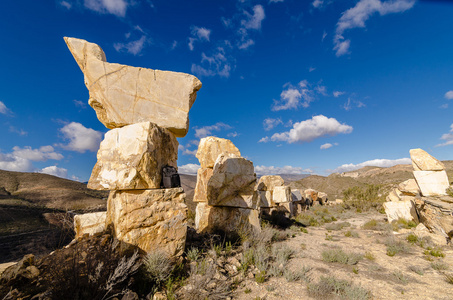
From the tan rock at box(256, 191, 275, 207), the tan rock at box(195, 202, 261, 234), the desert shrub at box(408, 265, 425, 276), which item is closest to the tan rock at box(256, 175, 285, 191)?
the tan rock at box(256, 191, 275, 207)

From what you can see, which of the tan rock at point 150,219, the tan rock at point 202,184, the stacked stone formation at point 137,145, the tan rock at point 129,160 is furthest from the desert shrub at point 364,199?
the tan rock at point 129,160

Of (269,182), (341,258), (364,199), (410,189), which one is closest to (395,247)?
(341,258)

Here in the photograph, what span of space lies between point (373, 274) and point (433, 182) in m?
6.11

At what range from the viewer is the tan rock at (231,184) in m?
5.64

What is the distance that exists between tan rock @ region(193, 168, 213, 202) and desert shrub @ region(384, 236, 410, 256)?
5635mm

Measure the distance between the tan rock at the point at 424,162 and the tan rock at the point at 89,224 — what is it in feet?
36.6

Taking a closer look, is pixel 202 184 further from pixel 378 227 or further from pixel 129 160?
pixel 378 227

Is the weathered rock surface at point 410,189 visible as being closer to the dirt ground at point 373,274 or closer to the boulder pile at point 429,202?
the boulder pile at point 429,202

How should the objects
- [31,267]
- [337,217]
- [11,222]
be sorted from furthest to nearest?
1. [11,222]
2. [337,217]
3. [31,267]

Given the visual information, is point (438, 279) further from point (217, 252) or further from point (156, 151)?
point (156, 151)

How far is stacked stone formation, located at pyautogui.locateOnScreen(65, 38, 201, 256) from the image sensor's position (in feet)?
10.3

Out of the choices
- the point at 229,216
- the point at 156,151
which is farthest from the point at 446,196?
the point at 156,151

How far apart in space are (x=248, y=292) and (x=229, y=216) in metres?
2.57

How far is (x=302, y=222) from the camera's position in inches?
415
